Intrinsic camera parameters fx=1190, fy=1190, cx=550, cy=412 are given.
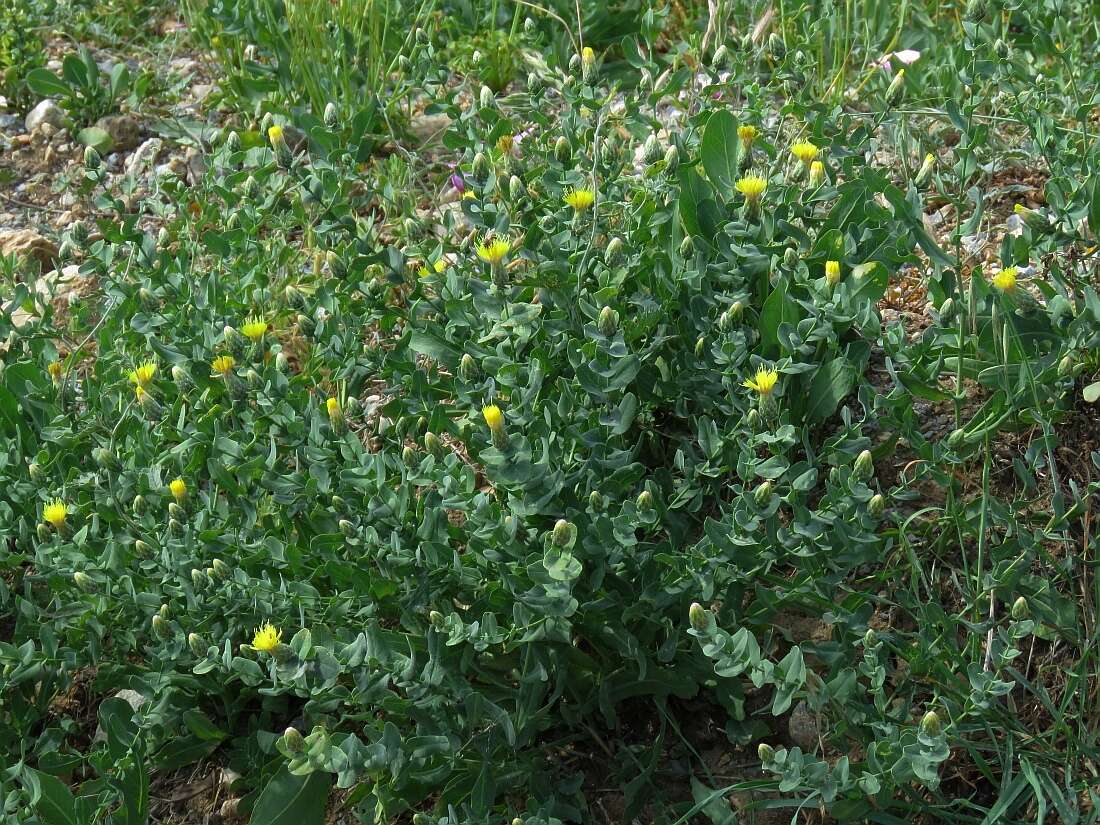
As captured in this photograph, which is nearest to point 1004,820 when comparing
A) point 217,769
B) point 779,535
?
point 779,535

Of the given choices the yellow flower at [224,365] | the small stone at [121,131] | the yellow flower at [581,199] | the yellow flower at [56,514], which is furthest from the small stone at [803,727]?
the small stone at [121,131]

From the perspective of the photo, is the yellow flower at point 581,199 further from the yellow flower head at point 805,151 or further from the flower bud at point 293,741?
the flower bud at point 293,741

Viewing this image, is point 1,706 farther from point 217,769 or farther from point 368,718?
point 368,718

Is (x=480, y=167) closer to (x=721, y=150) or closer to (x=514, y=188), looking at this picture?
(x=514, y=188)

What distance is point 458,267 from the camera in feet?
8.65

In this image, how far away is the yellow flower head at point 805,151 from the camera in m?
2.50

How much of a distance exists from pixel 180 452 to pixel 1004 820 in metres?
1.70

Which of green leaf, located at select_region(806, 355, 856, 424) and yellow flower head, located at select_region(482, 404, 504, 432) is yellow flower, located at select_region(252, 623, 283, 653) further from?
green leaf, located at select_region(806, 355, 856, 424)

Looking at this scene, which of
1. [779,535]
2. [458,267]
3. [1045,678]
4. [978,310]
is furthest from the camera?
[458,267]

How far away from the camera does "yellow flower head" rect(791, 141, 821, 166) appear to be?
2504 millimetres

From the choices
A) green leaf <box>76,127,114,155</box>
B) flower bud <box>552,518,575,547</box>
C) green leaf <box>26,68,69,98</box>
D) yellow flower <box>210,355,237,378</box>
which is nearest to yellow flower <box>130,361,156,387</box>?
yellow flower <box>210,355,237,378</box>

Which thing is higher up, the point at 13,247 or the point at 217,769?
the point at 13,247

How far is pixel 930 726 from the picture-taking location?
1.83 metres

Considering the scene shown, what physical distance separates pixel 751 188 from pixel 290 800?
4.77 feet
